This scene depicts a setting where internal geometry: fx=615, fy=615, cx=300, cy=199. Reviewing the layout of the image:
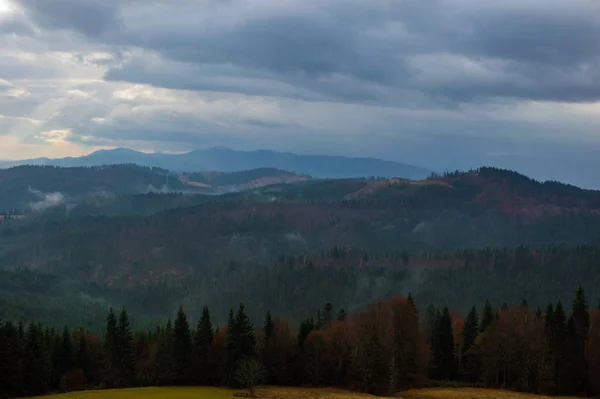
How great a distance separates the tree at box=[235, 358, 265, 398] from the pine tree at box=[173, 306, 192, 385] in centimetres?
1075

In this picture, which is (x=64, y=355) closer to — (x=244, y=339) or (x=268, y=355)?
(x=244, y=339)

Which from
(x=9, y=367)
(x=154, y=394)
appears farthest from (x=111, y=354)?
(x=154, y=394)

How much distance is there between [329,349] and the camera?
100438 mm

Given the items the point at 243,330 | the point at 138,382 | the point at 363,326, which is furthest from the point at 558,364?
the point at 138,382

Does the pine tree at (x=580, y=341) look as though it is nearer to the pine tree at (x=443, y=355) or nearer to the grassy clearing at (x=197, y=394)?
the pine tree at (x=443, y=355)

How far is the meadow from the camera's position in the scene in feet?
249

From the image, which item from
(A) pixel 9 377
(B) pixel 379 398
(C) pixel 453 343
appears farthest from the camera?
(C) pixel 453 343

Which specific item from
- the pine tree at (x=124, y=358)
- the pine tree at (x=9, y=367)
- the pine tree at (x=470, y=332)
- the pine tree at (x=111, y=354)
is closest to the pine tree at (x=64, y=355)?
the pine tree at (x=111, y=354)

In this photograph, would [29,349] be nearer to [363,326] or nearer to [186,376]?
[186,376]

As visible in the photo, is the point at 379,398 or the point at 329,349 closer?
the point at 379,398

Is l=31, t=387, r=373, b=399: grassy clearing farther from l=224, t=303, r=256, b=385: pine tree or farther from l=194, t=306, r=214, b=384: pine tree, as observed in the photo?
l=194, t=306, r=214, b=384: pine tree

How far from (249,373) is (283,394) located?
586 centimetres

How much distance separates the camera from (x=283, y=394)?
8206 centimetres

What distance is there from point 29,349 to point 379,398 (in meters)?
51.8
